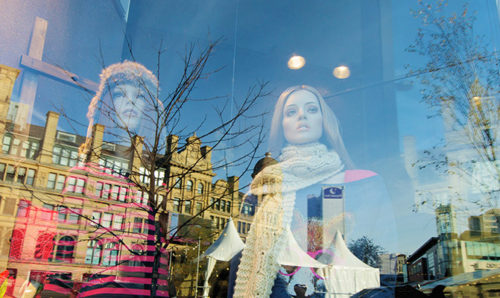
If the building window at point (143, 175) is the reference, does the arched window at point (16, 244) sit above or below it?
below

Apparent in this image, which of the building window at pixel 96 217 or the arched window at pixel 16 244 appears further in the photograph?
the building window at pixel 96 217

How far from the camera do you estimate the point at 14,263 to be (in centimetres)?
284

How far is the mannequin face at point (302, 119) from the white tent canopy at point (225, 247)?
2.70 ft

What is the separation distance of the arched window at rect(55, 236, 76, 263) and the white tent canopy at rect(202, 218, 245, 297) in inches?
41.0

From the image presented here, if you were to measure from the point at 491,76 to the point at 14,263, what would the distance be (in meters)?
3.71

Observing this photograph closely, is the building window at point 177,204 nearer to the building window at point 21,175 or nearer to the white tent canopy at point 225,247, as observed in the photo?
the white tent canopy at point 225,247

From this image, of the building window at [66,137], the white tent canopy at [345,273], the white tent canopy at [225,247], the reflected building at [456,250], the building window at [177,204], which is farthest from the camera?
the building window at [66,137]

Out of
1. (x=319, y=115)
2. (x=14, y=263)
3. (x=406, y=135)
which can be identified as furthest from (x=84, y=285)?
(x=406, y=135)

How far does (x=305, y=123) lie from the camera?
3.11m

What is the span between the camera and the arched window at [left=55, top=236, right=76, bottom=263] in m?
3.07

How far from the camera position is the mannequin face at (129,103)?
3.14 metres

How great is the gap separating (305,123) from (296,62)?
56 cm

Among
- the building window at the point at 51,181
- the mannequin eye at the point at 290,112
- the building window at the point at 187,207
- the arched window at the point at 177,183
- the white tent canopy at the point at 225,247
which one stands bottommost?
the white tent canopy at the point at 225,247

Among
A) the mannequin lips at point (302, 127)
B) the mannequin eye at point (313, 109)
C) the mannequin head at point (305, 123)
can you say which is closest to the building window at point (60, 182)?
the mannequin head at point (305, 123)
